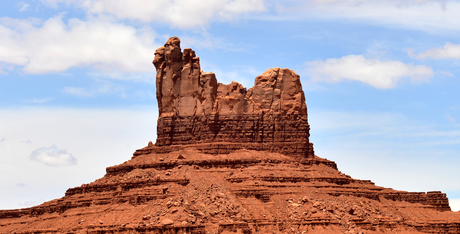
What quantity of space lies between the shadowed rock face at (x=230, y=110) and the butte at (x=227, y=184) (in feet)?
0.37

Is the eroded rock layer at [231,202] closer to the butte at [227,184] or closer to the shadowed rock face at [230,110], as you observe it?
the butte at [227,184]

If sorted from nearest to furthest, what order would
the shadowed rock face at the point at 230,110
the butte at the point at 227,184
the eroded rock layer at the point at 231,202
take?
1. the eroded rock layer at the point at 231,202
2. the butte at the point at 227,184
3. the shadowed rock face at the point at 230,110

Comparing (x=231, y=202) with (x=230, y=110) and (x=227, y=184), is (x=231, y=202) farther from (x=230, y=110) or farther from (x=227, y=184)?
(x=230, y=110)

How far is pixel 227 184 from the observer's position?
100 metres

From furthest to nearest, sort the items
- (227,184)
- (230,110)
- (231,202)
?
1. (230,110)
2. (227,184)
3. (231,202)

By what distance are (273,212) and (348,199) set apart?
9290 millimetres

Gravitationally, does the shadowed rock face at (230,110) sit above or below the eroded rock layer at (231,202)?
above

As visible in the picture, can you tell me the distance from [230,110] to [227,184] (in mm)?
13727

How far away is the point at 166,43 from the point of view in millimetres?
113875

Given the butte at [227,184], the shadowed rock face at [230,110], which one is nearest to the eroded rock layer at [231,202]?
the butte at [227,184]

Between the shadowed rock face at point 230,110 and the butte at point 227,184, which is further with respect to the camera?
the shadowed rock face at point 230,110

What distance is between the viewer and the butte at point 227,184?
94750mm

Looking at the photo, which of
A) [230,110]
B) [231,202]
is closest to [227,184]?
[231,202]

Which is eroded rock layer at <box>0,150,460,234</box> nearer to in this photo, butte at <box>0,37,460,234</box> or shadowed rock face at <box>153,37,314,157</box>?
butte at <box>0,37,460,234</box>
